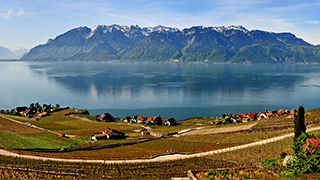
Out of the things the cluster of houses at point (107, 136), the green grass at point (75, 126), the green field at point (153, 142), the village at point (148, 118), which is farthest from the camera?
the village at point (148, 118)

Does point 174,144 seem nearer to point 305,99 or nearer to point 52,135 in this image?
point 52,135

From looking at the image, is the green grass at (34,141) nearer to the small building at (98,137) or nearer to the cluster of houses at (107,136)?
the small building at (98,137)

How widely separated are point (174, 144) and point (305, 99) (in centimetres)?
15233

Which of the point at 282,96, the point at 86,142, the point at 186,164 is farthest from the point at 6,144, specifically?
the point at 282,96

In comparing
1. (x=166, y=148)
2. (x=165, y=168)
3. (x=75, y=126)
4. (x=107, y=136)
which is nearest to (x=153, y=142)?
(x=166, y=148)

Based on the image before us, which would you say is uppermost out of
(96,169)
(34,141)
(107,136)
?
(96,169)

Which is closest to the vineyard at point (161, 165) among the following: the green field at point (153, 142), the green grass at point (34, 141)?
the green grass at point (34, 141)

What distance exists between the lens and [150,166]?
4134 centimetres

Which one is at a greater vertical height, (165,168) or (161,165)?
(165,168)

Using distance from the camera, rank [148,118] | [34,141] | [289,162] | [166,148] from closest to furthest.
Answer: [289,162]
[166,148]
[34,141]
[148,118]

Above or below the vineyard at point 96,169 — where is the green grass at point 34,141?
below

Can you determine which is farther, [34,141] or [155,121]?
[155,121]

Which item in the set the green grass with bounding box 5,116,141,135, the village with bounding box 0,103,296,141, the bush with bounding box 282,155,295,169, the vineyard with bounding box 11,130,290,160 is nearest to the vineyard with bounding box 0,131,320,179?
the bush with bounding box 282,155,295,169

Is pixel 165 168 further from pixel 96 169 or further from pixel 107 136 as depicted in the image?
pixel 107 136
